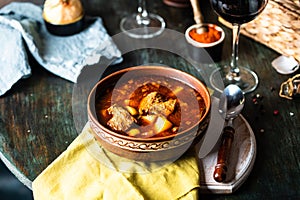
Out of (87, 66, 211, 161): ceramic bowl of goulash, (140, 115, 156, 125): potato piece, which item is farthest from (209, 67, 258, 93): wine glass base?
(140, 115, 156, 125): potato piece

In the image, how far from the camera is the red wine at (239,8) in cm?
115

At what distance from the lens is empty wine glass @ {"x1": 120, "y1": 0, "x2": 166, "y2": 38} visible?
150 cm

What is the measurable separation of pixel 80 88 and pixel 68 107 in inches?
2.9

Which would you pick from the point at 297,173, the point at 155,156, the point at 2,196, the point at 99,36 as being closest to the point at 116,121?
the point at 155,156

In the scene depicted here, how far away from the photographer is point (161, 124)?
103cm

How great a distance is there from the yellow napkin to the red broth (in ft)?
0.26

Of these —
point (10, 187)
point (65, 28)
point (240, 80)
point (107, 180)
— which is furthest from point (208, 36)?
point (10, 187)

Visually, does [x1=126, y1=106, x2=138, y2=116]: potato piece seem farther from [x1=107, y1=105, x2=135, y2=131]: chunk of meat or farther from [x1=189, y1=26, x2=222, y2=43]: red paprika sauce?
[x1=189, y1=26, x2=222, y2=43]: red paprika sauce

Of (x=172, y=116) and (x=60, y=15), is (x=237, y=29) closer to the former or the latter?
(x=172, y=116)

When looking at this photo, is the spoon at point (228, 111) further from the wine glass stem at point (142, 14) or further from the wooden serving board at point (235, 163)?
the wine glass stem at point (142, 14)

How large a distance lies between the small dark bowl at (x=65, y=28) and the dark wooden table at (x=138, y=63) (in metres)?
0.09

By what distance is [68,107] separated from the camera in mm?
1268

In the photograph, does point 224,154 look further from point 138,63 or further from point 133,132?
point 138,63

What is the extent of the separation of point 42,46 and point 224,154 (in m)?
0.62
